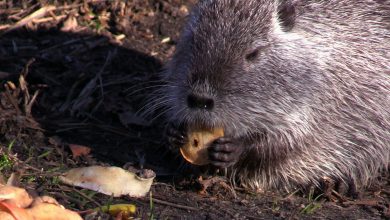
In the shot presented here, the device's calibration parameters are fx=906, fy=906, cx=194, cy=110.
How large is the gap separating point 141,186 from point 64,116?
58.7 inches

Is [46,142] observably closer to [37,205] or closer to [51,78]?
[51,78]

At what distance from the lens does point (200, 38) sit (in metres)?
5.46

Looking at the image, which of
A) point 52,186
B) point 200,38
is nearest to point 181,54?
point 200,38

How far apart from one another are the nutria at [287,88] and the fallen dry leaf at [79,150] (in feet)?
1.91

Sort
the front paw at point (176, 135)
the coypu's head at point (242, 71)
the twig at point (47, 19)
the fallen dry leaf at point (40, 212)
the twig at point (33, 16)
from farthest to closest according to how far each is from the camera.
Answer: the twig at point (47, 19)
the twig at point (33, 16)
the front paw at point (176, 135)
the coypu's head at point (242, 71)
the fallen dry leaf at point (40, 212)

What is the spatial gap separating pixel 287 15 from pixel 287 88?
0.49m

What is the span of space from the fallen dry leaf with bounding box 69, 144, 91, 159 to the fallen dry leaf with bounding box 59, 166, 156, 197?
53 centimetres

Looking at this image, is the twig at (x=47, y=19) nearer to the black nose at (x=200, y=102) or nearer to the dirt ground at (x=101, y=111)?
the dirt ground at (x=101, y=111)

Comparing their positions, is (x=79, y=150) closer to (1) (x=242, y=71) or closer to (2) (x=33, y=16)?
(1) (x=242, y=71)

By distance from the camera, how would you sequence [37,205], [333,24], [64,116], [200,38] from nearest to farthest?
[37,205], [200,38], [333,24], [64,116]

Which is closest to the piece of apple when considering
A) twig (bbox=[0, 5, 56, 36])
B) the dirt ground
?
the dirt ground

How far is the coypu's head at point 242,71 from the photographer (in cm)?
520

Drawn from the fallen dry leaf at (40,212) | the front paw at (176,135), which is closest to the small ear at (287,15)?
the front paw at (176,135)

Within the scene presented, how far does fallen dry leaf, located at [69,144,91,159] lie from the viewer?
5.75m
